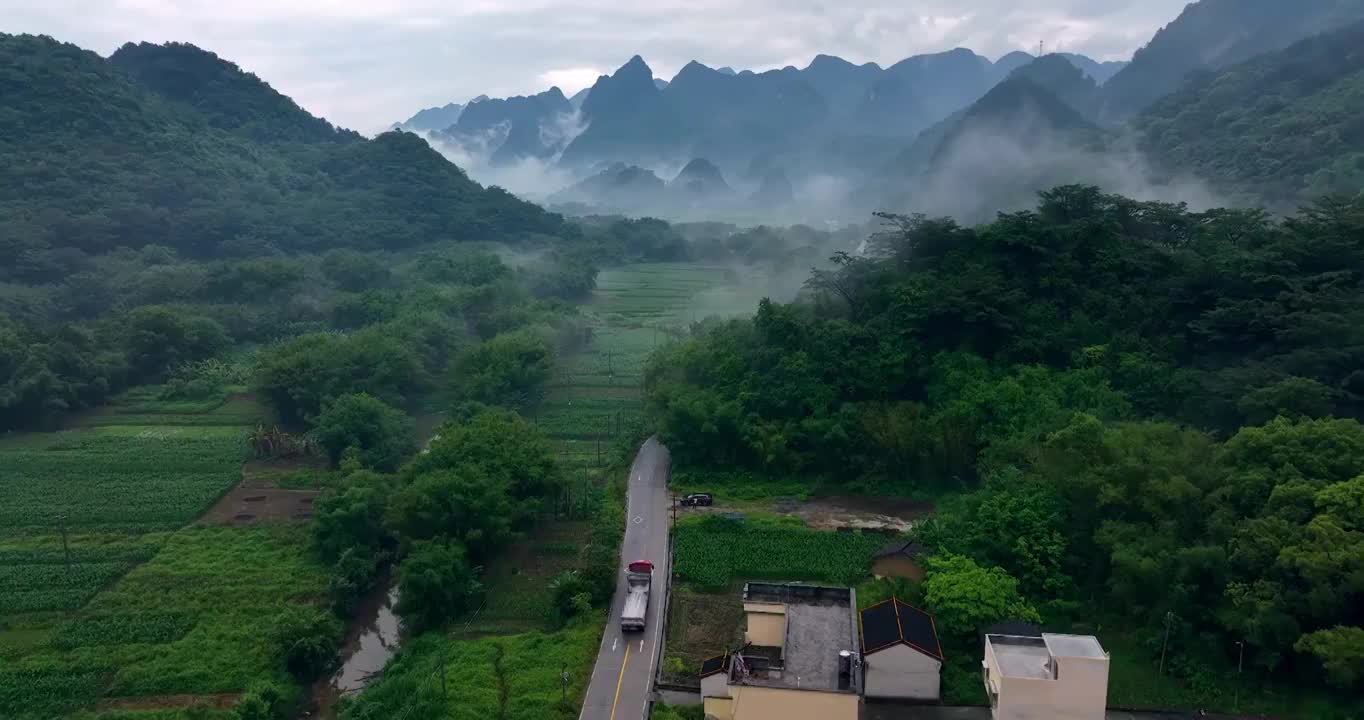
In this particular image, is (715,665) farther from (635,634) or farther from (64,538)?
(64,538)

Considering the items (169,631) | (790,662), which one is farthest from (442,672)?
(169,631)

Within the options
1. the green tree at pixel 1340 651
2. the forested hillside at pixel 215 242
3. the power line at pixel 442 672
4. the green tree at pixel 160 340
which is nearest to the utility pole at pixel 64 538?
the forested hillside at pixel 215 242

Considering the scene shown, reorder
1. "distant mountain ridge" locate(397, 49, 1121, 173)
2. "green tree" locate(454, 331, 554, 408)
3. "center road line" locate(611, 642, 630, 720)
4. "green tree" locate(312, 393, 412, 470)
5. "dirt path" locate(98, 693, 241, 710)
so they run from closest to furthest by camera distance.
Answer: "center road line" locate(611, 642, 630, 720) < "dirt path" locate(98, 693, 241, 710) < "green tree" locate(312, 393, 412, 470) < "green tree" locate(454, 331, 554, 408) < "distant mountain ridge" locate(397, 49, 1121, 173)

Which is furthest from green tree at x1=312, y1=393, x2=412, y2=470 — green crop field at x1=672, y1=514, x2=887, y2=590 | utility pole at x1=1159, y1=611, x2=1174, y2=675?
utility pole at x1=1159, y1=611, x2=1174, y2=675

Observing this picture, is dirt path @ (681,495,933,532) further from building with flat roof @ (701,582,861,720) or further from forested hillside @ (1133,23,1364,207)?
forested hillside @ (1133,23,1364,207)

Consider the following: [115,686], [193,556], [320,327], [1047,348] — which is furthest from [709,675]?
[320,327]

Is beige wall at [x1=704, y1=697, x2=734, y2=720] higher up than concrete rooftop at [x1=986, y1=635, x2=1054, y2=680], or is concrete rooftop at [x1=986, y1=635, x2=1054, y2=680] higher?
concrete rooftop at [x1=986, y1=635, x2=1054, y2=680]
